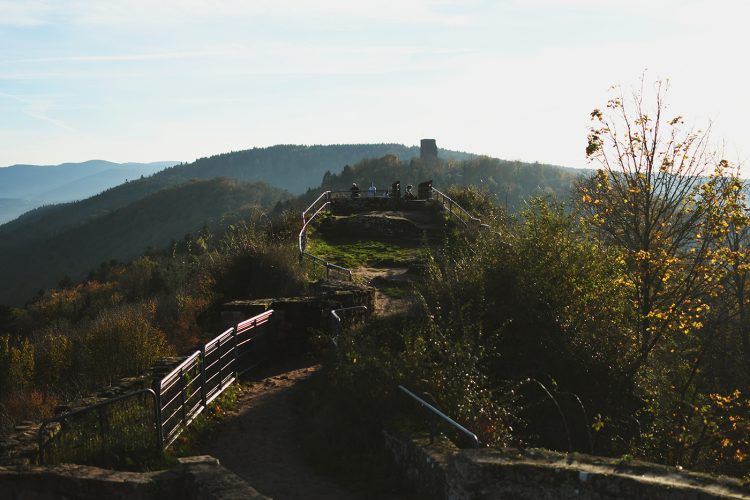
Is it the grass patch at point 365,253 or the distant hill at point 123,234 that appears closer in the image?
the grass patch at point 365,253

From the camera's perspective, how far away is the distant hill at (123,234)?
419 feet

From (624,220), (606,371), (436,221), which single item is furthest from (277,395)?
(436,221)

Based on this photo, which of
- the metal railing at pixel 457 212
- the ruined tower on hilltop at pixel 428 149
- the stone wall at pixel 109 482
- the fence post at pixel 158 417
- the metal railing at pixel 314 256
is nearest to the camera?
the stone wall at pixel 109 482

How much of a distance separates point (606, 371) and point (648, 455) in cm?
177

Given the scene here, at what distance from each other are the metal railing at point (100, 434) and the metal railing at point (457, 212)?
50.0 feet

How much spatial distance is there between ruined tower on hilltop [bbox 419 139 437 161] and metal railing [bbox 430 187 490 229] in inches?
4675

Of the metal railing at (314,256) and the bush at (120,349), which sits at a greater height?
the metal railing at (314,256)

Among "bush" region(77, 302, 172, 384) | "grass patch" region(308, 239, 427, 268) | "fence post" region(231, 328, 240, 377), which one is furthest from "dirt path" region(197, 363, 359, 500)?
"grass patch" region(308, 239, 427, 268)

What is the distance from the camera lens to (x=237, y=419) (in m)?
10.6

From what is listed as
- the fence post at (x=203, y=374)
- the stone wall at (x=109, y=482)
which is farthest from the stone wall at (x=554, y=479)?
the fence post at (x=203, y=374)

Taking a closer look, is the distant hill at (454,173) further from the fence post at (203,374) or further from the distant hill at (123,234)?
the fence post at (203,374)

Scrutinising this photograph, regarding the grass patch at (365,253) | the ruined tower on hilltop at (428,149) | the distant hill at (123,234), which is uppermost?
the ruined tower on hilltop at (428,149)

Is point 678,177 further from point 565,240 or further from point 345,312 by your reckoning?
point 345,312

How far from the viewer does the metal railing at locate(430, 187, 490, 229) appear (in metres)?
24.5
